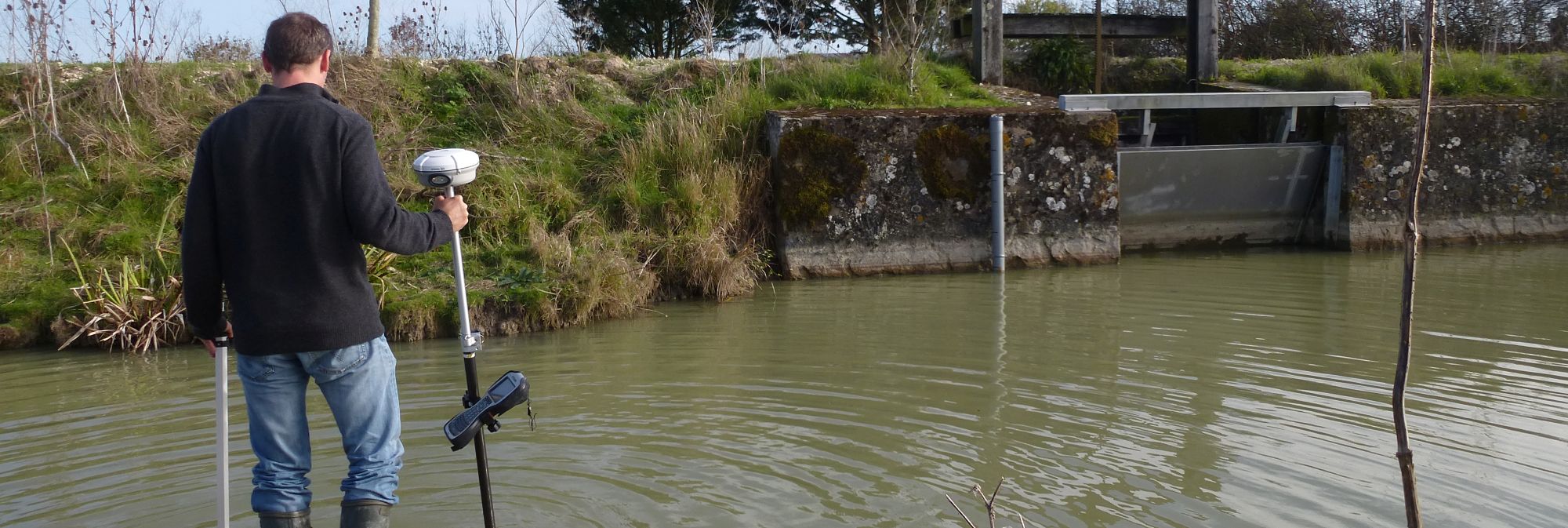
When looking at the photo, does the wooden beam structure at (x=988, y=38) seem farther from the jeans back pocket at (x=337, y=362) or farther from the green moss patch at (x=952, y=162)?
the jeans back pocket at (x=337, y=362)

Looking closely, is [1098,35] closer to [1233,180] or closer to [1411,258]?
[1233,180]

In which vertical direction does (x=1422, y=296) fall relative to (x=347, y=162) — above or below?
below

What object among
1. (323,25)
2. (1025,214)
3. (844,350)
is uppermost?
(323,25)

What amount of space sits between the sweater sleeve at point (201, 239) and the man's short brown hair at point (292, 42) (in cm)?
28

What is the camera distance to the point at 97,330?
7.11 m

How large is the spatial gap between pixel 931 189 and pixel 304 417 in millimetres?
7493

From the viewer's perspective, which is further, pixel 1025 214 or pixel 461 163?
pixel 1025 214

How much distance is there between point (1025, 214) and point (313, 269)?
26.3 ft

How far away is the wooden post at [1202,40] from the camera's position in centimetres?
1261

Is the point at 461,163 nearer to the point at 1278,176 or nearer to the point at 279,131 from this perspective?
the point at 279,131

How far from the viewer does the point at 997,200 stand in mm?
9906

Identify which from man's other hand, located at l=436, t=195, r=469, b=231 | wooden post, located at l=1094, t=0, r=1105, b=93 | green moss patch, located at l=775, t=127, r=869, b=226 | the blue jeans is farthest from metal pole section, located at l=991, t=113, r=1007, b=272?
the blue jeans

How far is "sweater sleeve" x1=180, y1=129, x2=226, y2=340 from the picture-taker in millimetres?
2906

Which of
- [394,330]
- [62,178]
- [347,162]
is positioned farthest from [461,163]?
[62,178]
